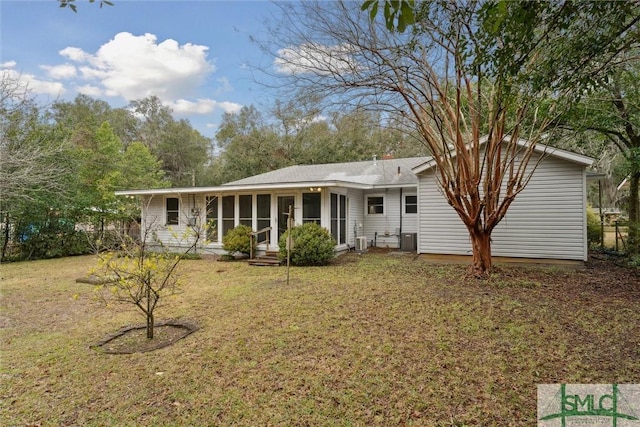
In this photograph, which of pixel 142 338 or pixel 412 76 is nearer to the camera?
pixel 142 338

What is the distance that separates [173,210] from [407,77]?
956 cm

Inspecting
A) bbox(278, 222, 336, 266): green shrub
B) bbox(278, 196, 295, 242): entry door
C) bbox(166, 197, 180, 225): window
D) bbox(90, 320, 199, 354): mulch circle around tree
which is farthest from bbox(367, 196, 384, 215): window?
bbox(90, 320, 199, 354): mulch circle around tree

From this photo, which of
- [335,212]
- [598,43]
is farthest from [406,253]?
[598,43]

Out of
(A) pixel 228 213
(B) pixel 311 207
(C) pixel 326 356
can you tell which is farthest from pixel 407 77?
(A) pixel 228 213

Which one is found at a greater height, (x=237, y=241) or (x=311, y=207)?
(x=311, y=207)

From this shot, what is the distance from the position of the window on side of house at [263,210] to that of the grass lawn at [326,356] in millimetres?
4621

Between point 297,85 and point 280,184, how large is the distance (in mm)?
3570

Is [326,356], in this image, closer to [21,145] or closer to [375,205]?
[375,205]

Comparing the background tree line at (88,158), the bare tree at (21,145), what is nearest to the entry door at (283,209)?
the background tree line at (88,158)

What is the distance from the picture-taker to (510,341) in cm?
383

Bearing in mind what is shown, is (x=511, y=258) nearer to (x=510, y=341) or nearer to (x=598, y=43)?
(x=510, y=341)

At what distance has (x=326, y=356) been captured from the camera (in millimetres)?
3539

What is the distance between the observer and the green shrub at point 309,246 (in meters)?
9.12

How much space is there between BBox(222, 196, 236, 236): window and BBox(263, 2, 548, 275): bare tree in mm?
5634
